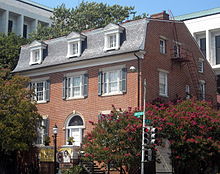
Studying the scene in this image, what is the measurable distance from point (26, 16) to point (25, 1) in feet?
9.43

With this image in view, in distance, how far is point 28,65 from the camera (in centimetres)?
3644

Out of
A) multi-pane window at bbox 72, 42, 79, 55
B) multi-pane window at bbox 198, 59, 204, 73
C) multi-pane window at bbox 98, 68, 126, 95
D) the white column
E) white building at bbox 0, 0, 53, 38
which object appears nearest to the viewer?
multi-pane window at bbox 98, 68, 126, 95

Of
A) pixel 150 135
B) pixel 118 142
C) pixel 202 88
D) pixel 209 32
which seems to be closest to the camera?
pixel 150 135

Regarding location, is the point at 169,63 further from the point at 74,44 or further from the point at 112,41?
the point at 74,44

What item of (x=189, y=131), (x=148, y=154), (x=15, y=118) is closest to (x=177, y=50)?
(x=189, y=131)

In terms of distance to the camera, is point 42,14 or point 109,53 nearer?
point 109,53

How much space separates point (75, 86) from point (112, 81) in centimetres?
355

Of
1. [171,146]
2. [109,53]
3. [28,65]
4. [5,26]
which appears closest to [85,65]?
[109,53]

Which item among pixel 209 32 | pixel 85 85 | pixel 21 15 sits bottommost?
pixel 85 85


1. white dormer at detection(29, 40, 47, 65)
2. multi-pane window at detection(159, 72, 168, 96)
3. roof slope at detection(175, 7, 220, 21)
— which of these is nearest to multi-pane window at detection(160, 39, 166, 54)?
multi-pane window at detection(159, 72, 168, 96)

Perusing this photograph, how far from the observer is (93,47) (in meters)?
32.6

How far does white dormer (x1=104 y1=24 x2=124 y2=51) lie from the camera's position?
31.0 metres

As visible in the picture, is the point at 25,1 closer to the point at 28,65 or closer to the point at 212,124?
the point at 28,65

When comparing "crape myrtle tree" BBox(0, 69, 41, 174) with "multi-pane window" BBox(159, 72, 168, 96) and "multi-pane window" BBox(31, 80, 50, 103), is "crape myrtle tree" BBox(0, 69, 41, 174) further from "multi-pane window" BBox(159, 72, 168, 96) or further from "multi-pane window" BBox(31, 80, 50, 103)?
"multi-pane window" BBox(159, 72, 168, 96)
